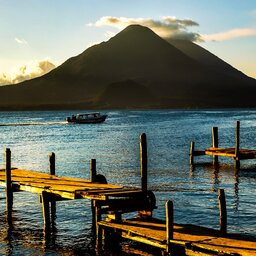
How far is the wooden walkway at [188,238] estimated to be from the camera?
17156mm

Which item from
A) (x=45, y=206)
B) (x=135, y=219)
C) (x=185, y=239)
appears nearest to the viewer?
(x=185, y=239)

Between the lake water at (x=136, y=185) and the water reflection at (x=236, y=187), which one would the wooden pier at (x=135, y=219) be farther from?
the water reflection at (x=236, y=187)

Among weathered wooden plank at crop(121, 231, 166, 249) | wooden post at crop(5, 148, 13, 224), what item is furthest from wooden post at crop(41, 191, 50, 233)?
weathered wooden plank at crop(121, 231, 166, 249)

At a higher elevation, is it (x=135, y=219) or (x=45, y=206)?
(x=45, y=206)

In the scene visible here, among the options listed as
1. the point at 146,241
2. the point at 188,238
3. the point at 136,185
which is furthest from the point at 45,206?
the point at 136,185

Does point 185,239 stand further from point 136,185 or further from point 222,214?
point 136,185

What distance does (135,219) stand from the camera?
22.1 meters

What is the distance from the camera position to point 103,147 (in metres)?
72.5

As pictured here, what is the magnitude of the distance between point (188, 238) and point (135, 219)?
396cm

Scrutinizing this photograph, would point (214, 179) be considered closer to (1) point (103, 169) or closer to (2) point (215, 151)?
(2) point (215, 151)

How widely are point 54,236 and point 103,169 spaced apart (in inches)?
932

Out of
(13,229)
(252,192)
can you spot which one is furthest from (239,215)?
A: (13,229)

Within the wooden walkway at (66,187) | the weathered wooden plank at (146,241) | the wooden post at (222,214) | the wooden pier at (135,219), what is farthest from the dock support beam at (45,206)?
the wooden post at (222,214)

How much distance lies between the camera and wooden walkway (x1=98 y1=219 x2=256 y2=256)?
1716cm
